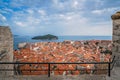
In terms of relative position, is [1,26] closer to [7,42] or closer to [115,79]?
[7,42]

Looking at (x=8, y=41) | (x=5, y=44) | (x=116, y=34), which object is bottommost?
(x=5, y=44)

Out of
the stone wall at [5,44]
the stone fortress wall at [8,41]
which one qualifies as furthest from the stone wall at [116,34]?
the stone wall at [5,44]

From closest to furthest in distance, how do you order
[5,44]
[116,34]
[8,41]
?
[116,34]
[5,44]
[8,41]

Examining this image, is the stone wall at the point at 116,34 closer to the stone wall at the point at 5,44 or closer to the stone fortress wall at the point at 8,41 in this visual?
the stone fortress wall at the point at 8,41

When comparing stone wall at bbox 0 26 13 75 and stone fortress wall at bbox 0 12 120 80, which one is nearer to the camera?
stone fortress wall at bbox 0 12 120 80

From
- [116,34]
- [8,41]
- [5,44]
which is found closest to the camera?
[116,34]

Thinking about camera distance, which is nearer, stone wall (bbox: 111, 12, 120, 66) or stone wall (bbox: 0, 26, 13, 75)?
stone wall (bbox: 111, 12, 120, 66)

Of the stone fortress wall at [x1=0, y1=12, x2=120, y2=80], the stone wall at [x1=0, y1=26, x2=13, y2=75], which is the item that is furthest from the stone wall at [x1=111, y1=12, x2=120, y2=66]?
the stone wall at [x1=0, y1=26, x2=13, y2=75]

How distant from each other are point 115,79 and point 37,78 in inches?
74.1

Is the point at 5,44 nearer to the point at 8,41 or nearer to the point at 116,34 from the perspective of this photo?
the point at 8,41

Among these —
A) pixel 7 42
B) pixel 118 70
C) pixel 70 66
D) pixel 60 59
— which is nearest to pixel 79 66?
pixel 70 66

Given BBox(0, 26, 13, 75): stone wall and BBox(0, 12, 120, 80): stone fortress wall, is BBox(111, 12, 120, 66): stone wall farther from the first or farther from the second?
BBox(0, 26, 13, 75): stone wall

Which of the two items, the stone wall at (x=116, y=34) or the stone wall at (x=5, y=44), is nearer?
the stone wall at (x=116, y=34)

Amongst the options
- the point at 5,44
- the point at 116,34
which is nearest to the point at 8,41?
the point at 5,44
